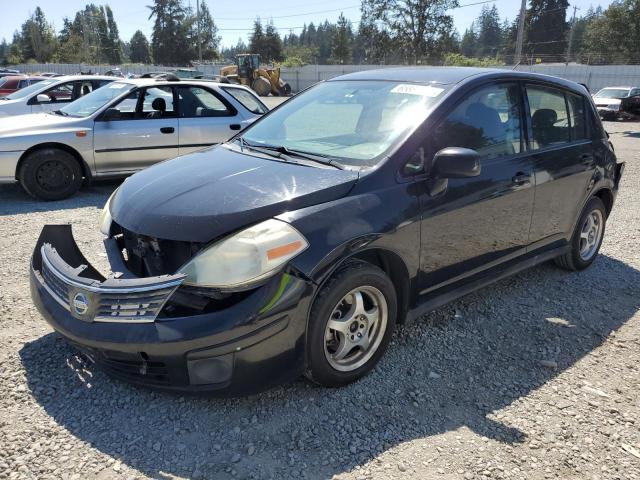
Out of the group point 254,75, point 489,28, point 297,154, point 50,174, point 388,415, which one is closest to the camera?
point 388,415

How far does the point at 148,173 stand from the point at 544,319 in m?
3.00

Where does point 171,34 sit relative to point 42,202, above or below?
above

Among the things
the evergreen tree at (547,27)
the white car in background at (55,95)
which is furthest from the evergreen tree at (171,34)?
the white car in background at (55,95)

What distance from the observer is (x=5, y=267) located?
4520 mm

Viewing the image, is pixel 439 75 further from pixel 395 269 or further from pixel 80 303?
pixel 80 303

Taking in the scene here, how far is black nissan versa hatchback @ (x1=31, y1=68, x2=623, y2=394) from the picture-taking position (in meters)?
2.41

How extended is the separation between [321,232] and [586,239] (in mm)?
3304

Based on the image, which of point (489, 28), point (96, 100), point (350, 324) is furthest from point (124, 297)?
point (489, 28)

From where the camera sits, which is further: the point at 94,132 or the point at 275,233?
the point at 94,132

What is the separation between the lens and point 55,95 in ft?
34.7

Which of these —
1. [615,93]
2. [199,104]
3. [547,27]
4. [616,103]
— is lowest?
[616,103]

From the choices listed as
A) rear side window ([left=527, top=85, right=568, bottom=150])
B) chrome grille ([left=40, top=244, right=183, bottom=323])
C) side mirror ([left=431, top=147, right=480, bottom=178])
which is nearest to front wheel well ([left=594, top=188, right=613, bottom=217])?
rear side window ([left=527, top=85, right=568, bottom=150])

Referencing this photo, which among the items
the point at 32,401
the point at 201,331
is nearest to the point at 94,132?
the point at 32,401

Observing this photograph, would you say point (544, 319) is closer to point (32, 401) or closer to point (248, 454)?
point (248, 454)
